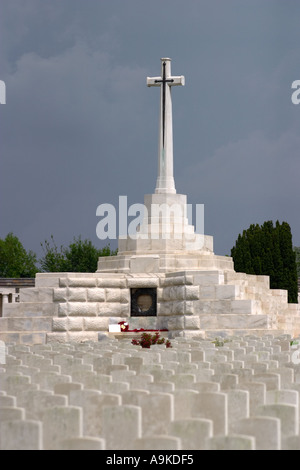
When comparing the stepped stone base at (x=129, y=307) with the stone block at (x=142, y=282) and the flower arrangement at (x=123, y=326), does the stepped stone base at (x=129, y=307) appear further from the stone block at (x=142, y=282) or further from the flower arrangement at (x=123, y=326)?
the flower arrangement at (x=123, y=326)

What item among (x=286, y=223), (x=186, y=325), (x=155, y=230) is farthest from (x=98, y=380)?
(x=286, y=223)

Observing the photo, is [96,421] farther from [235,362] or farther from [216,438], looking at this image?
[235,362]

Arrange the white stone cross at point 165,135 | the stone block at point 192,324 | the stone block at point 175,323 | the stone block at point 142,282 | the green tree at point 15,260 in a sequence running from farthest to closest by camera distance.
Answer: the green tree at point 15,260 < the white stone cross at point 165,135 < the stone block at point 142,282 < the stone block at point 175,323 < the stone block at point 192,324

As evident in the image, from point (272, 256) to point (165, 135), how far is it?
47.8 feet

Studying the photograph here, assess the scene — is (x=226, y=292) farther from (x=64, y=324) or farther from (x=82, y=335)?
(x=64, y=324)

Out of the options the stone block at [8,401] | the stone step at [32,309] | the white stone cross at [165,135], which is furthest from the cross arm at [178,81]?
the stone block at [8,401]

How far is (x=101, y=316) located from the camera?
2758 centimetres

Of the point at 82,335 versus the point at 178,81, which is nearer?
the point at 82,335

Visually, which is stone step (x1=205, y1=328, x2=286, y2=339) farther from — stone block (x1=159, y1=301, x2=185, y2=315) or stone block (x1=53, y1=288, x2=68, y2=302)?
stone block (x1=53, y1=288, x2=68, y2=302)

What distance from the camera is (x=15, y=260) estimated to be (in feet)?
230

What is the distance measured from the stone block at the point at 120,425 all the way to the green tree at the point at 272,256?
37.0m

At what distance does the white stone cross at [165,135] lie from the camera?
31047mm

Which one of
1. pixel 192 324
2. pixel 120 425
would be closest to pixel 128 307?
pixel 192 324

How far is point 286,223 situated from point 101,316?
2028cm
